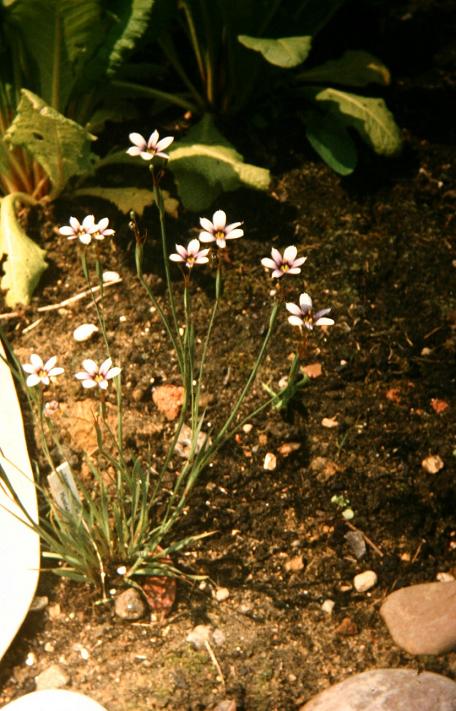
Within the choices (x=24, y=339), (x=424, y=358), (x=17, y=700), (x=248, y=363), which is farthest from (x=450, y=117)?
(x=17, y=700)

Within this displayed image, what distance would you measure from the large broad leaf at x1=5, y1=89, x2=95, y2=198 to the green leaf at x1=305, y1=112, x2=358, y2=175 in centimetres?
82

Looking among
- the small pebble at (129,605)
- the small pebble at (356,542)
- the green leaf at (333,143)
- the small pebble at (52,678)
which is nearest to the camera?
the small pebble at (52,678)

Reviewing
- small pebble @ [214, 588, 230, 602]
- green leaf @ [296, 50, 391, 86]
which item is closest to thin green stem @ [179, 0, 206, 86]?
green leaf @ [296, 50, 391, 86]

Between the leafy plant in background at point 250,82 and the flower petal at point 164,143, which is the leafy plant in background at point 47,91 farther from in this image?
the flower petal at point 164,143

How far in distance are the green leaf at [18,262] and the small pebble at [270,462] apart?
0.94 m

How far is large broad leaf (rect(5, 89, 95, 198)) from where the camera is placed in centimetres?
267

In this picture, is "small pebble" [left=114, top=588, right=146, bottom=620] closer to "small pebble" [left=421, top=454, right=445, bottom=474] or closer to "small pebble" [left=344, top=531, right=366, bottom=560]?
"small pebble" [left=344, top=531, right=366, bottom=560]

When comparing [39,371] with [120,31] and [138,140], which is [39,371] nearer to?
[138,140]

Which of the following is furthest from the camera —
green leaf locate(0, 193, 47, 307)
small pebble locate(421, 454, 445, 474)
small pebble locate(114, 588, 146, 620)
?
green leaf locate(0, 193, 47, 307)

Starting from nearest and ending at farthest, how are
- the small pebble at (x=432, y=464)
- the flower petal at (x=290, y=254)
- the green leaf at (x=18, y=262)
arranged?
the flower petal at (x=290, y=254) → the small pebble at (x=432, y=464) → the green leaf at (x=18, y=262)

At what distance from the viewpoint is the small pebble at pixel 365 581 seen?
2.41 meters

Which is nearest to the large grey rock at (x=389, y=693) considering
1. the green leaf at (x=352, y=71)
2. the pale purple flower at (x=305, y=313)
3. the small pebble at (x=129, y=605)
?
the small pebble at (x=129, y=605)

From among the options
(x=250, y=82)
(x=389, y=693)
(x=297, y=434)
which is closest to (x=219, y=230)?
(x=297, y=434)

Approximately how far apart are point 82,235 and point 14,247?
96 centimetres
